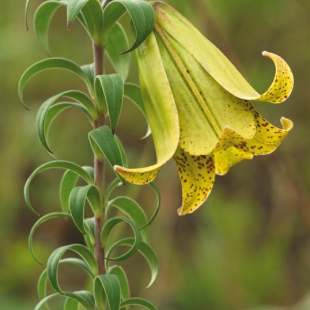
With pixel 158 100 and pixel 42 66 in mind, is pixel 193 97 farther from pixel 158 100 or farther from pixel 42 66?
pixel 42 66

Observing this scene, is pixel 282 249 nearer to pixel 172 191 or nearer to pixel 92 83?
pixel 172 191

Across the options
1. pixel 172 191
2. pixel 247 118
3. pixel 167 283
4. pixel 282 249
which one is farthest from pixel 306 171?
pixel 247 118

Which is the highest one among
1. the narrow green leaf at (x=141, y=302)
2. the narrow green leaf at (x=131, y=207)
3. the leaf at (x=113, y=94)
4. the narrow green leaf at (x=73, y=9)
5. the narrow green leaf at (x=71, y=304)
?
the narrow green leaf at (x=73, y=9)

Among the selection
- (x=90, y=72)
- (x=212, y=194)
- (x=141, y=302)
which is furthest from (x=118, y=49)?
(x=212, y=194)

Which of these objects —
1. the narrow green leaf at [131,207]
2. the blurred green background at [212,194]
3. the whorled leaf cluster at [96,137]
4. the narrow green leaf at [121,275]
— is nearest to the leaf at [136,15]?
the whorled leaf cluster at [96,137]

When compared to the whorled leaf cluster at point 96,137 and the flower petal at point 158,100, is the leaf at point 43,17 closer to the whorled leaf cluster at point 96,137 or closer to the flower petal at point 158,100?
the whorled leaf cluster at point 96,137

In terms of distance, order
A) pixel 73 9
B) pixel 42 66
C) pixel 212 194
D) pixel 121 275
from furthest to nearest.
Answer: pixel 212 194, pixel 121 275, pixel 42 66, pixel 73 9
